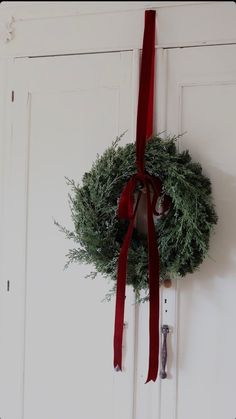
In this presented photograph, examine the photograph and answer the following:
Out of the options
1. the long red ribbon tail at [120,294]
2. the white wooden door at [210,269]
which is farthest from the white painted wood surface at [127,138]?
the long red ribbon tail at [120,294]

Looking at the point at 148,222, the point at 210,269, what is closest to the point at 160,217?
the point at 148,222

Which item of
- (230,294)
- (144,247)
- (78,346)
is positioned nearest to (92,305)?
(78,346)

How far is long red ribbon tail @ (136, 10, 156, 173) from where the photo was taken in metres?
1.22

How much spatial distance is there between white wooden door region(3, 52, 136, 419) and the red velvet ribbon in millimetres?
108

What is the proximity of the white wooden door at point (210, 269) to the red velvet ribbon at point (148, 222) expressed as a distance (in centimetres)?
13

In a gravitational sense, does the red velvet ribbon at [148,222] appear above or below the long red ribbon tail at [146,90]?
below

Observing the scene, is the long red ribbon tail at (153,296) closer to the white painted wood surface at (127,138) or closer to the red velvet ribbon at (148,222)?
the red velvet ribbon at (148,222)

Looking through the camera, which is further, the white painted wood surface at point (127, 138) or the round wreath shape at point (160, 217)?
the white painted wood surface at point (127, 138)

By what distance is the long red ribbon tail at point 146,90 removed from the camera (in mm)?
1216

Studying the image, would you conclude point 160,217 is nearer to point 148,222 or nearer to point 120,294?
point 148,222

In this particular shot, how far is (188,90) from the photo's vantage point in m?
1.34

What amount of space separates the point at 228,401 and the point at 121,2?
1.61 m

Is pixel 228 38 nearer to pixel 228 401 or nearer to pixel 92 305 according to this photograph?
pixel 92 305

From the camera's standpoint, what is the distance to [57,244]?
1.45 metres
